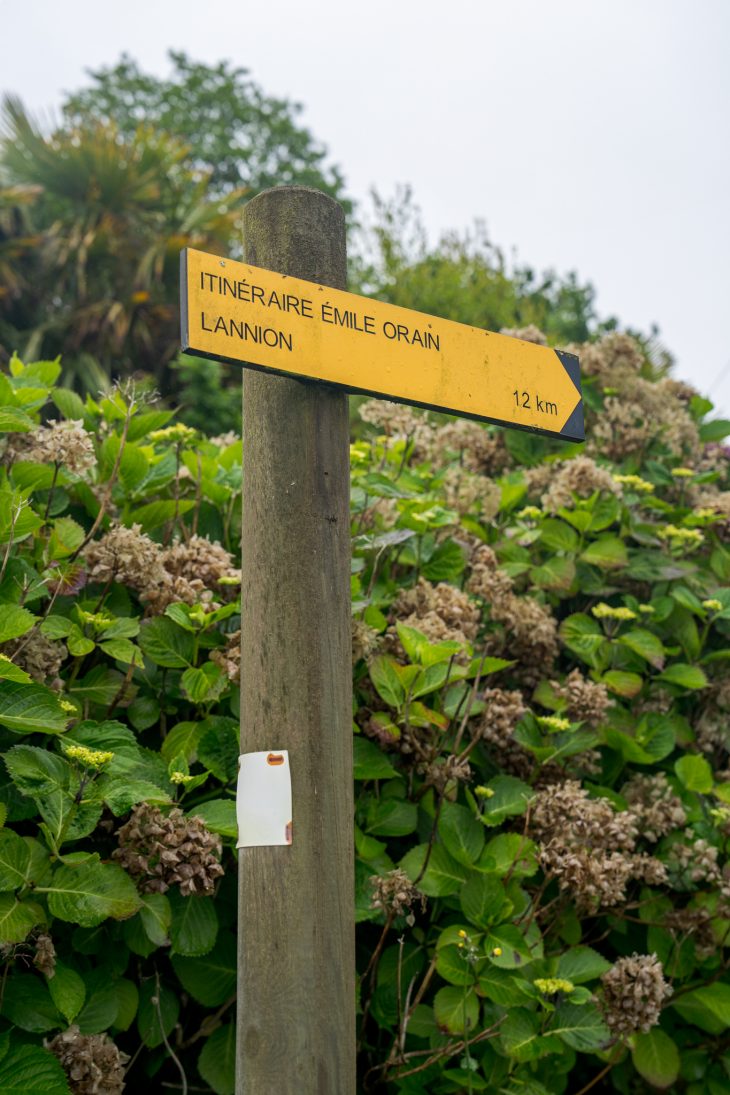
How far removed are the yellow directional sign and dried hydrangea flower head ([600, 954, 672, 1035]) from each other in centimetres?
102

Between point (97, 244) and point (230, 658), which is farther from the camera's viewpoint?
point (97, 244)

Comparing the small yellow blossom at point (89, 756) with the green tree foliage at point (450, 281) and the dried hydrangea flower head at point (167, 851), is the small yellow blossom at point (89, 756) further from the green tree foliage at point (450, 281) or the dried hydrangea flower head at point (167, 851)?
the green tree foliage at point (450, 281)

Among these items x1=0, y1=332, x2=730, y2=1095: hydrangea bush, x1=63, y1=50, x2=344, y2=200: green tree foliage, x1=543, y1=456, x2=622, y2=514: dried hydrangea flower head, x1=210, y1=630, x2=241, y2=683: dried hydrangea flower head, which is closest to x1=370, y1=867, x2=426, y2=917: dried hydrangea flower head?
x1=0, y1=332, x2=730, y2=1095: hydrangea bush

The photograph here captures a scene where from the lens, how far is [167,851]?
65.4 inches

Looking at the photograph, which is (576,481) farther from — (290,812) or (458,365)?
(290,812)

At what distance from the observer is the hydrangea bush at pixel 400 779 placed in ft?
5.50

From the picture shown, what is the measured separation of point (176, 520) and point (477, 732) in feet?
2.64

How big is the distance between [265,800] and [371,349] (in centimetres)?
68

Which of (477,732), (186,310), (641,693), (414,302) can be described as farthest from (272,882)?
(414,302)

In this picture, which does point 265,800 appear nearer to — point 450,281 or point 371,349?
point 371,349

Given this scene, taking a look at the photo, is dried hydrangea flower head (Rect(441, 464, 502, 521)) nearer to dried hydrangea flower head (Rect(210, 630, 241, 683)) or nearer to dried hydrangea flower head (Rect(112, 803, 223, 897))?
dried hydrangea flower head (Rect(210, 630, 241, 683))

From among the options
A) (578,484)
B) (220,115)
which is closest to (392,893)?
(578,484)

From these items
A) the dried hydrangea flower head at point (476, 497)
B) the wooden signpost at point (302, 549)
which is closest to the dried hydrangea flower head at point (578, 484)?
the dried hydrangea flower head at point (476, 497)

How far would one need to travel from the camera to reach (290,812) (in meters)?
1.48
